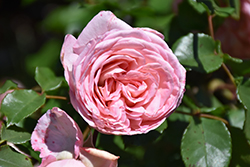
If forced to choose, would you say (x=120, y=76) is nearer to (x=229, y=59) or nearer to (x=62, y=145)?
(x=62, y=145)

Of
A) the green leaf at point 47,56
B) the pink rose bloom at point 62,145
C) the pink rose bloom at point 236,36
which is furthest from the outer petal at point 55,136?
the green leaf at point 47,56

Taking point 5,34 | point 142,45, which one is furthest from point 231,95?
point 5,34

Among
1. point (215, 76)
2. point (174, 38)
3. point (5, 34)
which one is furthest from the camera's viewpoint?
point (5, 34)

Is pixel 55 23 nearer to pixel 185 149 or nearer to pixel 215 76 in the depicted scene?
pixel 215 76

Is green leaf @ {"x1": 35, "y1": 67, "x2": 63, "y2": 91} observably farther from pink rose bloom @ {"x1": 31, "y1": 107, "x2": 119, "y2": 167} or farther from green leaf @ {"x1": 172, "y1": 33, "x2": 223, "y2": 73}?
green leaf @ {"x1": 172, "y1": 33, "x2": 223, "y2": 73}

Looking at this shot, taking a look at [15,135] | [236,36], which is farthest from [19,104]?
[236,36]

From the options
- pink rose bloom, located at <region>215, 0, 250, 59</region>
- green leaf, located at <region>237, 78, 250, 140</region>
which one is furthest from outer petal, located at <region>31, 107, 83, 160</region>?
pink rose bloom, located at <region>215, 0, 250, 59</region>
